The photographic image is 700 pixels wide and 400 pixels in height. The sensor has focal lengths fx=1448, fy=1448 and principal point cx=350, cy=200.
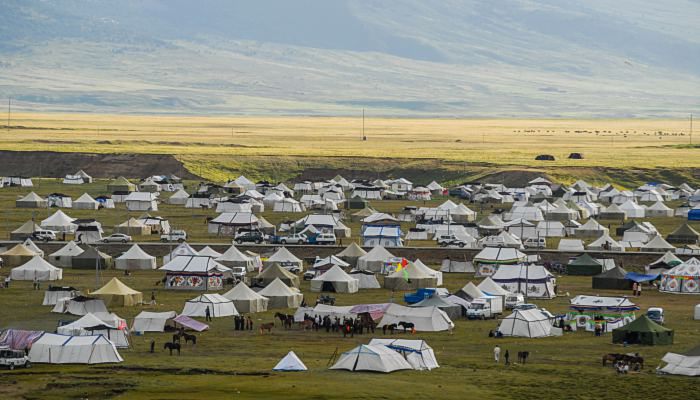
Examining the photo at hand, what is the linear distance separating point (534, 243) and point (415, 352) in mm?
47056

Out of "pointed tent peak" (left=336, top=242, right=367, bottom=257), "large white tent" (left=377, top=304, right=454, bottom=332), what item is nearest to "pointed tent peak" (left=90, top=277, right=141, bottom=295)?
"large white tent" (left=377, top=304, right=454, bottom=332)

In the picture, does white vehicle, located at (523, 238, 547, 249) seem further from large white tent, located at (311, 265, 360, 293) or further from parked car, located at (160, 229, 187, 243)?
parked car, located at (160, 229, 187, 243)

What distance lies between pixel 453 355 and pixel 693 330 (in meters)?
13.4

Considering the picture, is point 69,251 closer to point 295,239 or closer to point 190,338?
point 295,239

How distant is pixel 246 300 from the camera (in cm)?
6944

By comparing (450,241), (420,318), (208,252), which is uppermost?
(208,252)

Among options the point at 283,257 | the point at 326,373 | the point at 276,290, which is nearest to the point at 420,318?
the point at 276,290

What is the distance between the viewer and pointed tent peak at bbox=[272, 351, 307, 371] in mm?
50719

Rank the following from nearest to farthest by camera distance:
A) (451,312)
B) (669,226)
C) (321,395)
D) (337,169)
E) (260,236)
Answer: (321,395) < (451,312) < (260,236) < (669,226) < (337,169)

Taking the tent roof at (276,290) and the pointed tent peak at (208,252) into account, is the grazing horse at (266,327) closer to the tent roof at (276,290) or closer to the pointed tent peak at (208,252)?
the tent roof at (276,290)

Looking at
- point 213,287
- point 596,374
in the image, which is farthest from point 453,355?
point 213,287

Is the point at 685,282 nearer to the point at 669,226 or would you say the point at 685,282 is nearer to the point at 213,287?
the point at 213,287

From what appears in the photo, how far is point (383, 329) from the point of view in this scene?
206 ft

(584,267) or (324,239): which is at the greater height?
(324,239)
